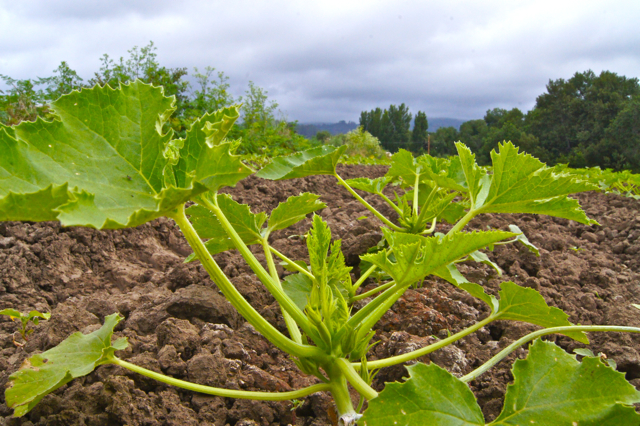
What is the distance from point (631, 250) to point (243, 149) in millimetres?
6400

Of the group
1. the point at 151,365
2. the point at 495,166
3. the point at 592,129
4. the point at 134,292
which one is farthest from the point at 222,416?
the point at 592,129

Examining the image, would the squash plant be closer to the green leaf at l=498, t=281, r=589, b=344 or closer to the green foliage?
the green leaf at l=498, t=281, r=589, b=344

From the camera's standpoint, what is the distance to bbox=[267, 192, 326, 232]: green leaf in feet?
5.50

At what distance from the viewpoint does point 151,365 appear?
1.48 m

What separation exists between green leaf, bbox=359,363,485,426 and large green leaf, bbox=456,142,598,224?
83 cm

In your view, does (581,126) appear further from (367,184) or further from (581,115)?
(367,184)

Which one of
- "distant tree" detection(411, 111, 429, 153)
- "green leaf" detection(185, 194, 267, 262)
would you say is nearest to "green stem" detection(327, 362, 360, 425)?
"green leaf" detection(185, 194, 267, 262)

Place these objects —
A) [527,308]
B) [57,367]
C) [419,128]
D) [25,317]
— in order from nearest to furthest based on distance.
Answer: [57,367] < [527,308] < [25,317] < [419,128]

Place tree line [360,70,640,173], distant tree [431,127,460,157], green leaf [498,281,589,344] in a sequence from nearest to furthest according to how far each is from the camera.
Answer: green leaf [498,281,589,344], tree line [360,70,640,173], distant tree [431,127,460,157]

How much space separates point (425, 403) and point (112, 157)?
101 cm

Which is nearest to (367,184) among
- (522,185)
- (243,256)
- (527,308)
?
(522,185)

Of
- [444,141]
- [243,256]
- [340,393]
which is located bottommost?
[340,393]

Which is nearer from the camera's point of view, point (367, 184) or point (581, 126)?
point (367, 184)

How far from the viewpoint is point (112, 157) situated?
120 cm
